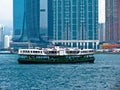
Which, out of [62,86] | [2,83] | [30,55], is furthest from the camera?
[30,55]

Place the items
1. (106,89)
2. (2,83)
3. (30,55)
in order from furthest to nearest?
(30,55), (2,83), (106,89)

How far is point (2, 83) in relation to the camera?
2763 inches

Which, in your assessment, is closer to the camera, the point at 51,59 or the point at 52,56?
the point at 51,59

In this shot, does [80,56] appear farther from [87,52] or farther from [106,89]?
[106,89]

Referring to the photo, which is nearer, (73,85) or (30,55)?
(73,85)

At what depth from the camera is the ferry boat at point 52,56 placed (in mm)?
126062

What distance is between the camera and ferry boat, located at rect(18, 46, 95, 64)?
126 m

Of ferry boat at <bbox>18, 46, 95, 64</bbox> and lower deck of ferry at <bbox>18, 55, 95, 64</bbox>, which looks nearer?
lower deck of ferry at <bbox>18, 55, 95, 64</bbox>

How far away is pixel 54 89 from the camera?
6216 centimetres

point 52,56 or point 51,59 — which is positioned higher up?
point 52,56

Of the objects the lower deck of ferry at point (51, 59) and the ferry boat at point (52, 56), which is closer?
the lower deck of ferry at point (51, 59)

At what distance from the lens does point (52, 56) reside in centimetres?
12850

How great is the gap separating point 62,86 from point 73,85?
6.57ft

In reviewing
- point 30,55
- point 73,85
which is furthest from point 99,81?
point 30,55
